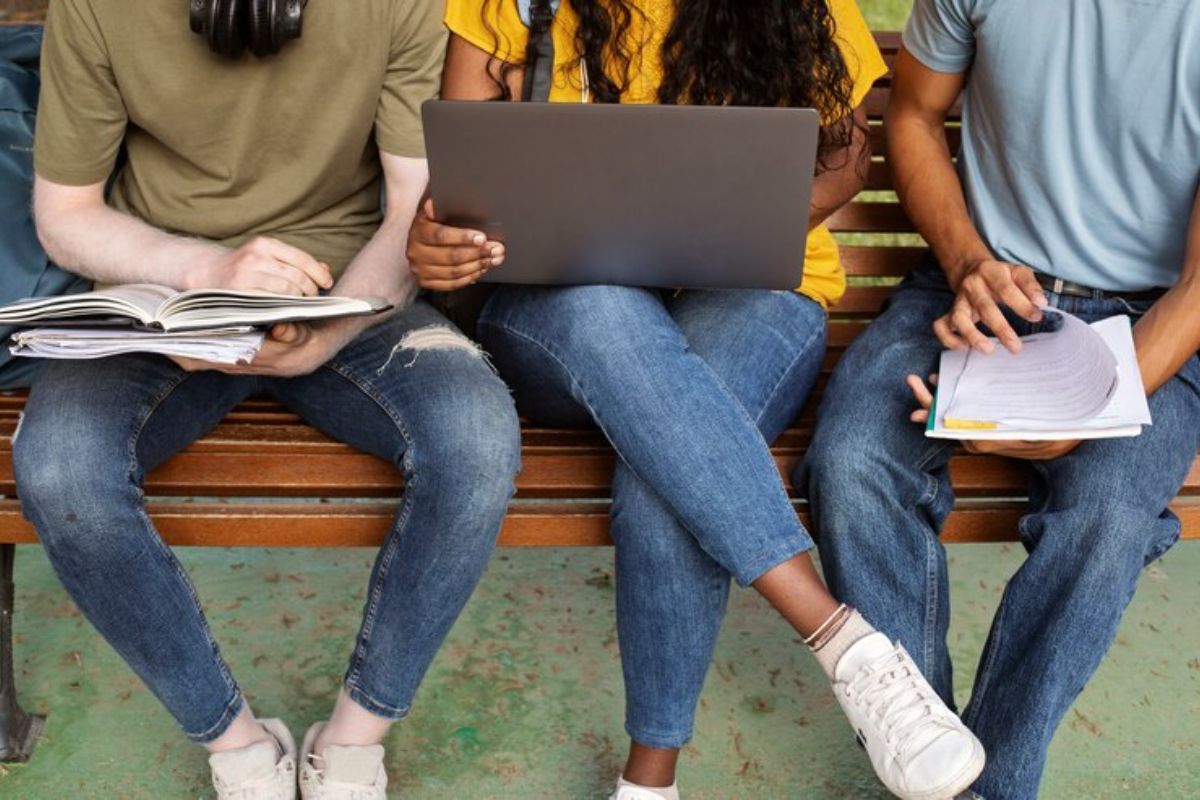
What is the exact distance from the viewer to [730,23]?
251 centimetres

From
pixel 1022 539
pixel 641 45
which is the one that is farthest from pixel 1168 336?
pixel 641 45

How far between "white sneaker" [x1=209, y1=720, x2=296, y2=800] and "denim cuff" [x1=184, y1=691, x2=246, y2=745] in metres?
0.04

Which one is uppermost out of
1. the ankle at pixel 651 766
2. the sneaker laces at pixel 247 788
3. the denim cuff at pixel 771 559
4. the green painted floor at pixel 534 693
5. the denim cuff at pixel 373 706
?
the denim cuff at pixel 771 559

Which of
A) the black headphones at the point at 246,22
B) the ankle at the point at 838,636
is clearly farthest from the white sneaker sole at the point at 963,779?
the black headphones at the point at 246,22

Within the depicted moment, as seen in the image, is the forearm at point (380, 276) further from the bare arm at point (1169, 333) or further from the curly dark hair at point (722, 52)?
the bare arm at point (1169, 333)

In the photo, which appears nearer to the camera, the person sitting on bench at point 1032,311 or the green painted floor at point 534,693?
the person sitting on bench at point 1032,311

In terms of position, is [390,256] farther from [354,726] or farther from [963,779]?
[963,779]

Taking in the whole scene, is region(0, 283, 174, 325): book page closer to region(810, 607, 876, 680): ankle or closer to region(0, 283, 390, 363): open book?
region(0, 283, 390, 363): open book

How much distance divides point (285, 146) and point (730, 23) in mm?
754

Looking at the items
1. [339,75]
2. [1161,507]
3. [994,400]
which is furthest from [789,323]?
[339,75]

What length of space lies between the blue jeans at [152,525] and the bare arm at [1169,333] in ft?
3.19

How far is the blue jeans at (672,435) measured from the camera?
2.20m

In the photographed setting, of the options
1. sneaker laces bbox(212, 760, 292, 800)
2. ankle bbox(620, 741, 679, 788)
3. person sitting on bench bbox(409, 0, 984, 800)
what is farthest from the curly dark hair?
sneaker laces bbox(212, 760, 292, 800)

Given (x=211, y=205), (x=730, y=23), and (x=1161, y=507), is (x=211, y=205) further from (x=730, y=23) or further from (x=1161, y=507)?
(x=1161, y=507)
